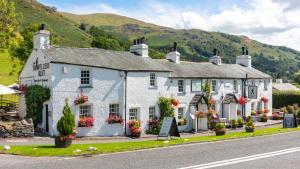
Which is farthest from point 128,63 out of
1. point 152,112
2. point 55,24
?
point 55,24

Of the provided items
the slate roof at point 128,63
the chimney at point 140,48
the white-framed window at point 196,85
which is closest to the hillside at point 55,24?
the slate roof at point 128,63

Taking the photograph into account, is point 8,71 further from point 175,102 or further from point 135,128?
point 135,128

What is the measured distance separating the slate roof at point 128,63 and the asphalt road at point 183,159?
44.5 ft

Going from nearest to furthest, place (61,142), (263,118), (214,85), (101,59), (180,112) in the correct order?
(61,142)
(101,59)
(180,112)
(214,85)
(263,118)

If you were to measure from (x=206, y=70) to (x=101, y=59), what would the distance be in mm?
15395

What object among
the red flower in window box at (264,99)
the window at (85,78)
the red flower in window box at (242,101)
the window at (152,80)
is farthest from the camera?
the red flower in window box at (264,99)

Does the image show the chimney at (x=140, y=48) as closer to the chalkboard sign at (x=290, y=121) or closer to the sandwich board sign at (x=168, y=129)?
the sandwich board sign at (x=168, y=129)

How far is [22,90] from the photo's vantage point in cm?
3491

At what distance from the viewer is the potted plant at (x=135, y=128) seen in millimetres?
35125

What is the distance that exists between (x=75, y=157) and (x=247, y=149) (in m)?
9.59

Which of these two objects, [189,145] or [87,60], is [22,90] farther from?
[189,145]

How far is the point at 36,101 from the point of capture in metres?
32.6

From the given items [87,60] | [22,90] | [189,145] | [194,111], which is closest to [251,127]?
[194,111]

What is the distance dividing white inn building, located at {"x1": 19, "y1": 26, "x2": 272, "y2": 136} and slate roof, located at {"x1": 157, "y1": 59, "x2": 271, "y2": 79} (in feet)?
0.48
